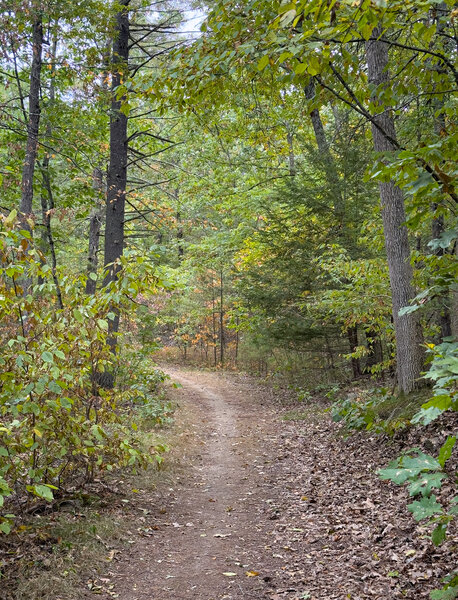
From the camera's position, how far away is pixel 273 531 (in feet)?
17.5

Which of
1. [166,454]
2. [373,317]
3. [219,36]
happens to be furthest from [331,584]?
[373,317]

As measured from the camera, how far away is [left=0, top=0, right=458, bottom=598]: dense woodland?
12.3 ft

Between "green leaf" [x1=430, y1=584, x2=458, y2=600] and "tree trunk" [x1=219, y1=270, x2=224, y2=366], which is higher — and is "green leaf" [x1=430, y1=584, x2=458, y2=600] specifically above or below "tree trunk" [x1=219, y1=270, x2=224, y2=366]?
below

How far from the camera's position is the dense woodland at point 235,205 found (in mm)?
→ 3744

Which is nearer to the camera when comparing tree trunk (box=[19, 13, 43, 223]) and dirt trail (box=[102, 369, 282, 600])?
dirt trail (box=[102, 369, 282, 600])

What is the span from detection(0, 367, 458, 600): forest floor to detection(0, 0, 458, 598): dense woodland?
26.5 inches

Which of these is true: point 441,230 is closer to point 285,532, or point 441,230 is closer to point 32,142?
point 285,532

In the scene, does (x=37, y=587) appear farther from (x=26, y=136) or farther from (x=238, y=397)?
(x=238, y=397)

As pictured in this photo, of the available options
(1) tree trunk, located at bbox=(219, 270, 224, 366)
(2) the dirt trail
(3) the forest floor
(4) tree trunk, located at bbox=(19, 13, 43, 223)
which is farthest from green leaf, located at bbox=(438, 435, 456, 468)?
(1) tree trunk, located at bbox=(219, 270, 224, 366)

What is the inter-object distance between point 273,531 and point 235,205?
41.5 ft

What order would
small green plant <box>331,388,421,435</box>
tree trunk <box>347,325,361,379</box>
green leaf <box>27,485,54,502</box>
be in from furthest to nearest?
tree trunk <box>347,325,361,379</box> → small green plant <box>331,388,421,435</box> → green leaf <box>27,485,54,502</box>

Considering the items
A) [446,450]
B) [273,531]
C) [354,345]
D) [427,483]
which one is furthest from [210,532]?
[354,345]

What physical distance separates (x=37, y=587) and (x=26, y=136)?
27.8ft

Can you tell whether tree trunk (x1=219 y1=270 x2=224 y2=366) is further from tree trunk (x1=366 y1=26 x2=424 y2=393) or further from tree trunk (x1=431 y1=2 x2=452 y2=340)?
tree trunk (x1=366 y1=26 x2=424 y2=393)
